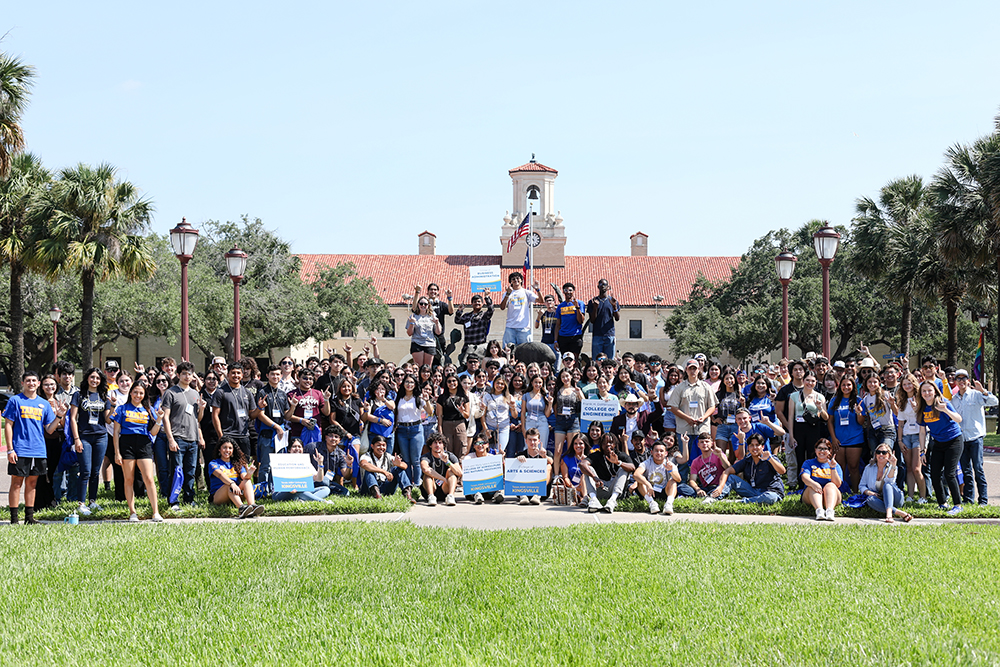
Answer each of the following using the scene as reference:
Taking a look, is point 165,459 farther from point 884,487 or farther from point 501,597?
point 884,487

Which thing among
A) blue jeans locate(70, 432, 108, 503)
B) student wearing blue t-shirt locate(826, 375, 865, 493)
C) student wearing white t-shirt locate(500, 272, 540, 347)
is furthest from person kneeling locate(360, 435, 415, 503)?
student wearing white t-shirt locate(500, 272, 540, 347)

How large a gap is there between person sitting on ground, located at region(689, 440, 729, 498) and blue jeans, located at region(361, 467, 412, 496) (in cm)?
352

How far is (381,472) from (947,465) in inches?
257

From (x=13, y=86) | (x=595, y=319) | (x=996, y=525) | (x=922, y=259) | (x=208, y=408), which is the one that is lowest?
(x=996, y=525)

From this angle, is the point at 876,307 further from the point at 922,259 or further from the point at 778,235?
the point at 922,259

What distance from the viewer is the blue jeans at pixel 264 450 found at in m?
11.8

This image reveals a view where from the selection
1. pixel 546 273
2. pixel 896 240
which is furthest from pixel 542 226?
pixel 896 240

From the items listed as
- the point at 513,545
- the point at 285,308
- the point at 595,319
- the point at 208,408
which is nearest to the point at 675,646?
the point at 513,545

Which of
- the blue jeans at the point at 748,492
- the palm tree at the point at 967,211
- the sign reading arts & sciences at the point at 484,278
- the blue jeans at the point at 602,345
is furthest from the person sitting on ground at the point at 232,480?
the palm tree at the point at 967,211

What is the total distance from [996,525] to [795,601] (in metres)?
4.50

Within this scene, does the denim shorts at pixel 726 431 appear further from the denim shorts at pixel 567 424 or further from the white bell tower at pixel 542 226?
the white bell tower at pixel 542 226

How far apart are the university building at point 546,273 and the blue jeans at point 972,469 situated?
1937 inches

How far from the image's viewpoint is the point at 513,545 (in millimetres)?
8445

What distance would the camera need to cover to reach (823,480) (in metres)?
10.7
